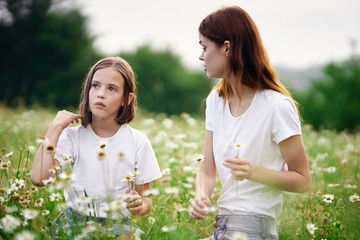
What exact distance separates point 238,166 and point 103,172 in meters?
0.90

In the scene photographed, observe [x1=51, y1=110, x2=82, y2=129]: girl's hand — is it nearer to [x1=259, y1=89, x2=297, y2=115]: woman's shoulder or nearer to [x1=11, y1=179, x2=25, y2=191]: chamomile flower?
[x1=11, y1=179, x2=25, y2=191]: chamomile flower

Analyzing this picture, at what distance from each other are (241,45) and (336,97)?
16.7 m

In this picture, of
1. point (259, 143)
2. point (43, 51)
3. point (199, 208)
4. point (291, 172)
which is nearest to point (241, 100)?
point (259, 143)

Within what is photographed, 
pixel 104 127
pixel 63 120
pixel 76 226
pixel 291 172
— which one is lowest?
pixel 76 226

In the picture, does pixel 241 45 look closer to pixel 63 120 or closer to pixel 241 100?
pixel 241 100

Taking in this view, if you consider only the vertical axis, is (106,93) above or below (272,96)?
above

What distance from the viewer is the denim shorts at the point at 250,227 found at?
1818mm

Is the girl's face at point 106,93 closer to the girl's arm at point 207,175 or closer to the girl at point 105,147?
the girl at point 105,147

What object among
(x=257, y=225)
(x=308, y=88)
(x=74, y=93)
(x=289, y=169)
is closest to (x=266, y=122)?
(x=289, y=169)

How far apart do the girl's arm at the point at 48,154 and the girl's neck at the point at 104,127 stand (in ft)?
0.42

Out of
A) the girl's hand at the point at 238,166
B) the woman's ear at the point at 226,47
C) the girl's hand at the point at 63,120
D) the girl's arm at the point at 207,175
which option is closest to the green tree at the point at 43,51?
the girl's hand at the point at 63,120

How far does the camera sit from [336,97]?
16812mm

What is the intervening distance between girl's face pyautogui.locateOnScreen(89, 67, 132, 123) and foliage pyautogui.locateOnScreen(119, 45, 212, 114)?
16170 mm

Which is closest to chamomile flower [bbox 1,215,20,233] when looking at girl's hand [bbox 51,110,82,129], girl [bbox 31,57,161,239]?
girl [bbox 31,57,161,239]
